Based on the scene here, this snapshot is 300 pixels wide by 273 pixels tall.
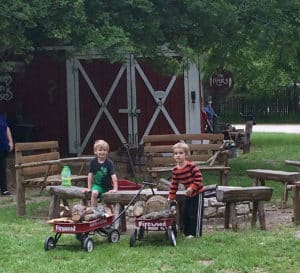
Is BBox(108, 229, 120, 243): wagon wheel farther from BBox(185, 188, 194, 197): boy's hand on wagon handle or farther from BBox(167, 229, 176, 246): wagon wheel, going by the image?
BBox(185, 188, 194, 197): boy's hand on wagon handle

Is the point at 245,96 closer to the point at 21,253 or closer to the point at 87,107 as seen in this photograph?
the point at 87,107

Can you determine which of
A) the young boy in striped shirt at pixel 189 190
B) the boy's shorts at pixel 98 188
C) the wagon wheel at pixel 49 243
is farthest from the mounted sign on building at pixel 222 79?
the wagon wheel at pixel 49 243

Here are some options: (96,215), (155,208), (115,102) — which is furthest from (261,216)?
(115,102)

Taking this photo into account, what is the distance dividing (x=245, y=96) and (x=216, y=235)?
118ft

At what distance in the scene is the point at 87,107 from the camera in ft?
62.4

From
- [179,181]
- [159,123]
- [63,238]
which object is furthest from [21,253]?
[159,123]

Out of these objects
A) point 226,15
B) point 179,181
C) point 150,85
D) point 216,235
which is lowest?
point 216,235

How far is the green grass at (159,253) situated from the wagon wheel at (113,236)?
0.07 meters

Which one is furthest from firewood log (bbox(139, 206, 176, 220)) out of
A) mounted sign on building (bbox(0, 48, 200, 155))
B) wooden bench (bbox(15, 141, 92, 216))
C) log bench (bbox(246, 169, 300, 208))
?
mounted sign on building (bbox(0, 48, 200, 155))

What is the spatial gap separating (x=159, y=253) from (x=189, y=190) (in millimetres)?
1065

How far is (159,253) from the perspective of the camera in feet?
24.5

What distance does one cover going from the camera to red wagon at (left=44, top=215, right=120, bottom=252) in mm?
7656

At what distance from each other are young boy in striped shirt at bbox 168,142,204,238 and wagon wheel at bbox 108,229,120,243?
689mm

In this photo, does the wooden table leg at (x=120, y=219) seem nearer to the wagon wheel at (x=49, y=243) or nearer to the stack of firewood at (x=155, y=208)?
the stack of firewood at (x=155, y=208)
